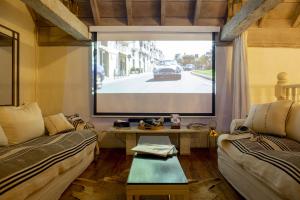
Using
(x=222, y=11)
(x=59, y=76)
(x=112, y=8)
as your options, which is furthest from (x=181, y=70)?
(x=59, y=76)

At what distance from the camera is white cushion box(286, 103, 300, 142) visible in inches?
109

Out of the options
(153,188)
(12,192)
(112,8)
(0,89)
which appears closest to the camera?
(12,192)

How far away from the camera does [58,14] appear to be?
3.38m

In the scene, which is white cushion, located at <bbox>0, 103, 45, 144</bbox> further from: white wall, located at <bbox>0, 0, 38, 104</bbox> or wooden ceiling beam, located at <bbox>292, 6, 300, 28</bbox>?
wooden ceiling beam, located at <bbox>292, 6, 300, 28</bbox>

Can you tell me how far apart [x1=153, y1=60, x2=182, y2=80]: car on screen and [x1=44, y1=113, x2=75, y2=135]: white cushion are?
194cm

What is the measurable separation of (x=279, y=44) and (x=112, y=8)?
3.01 m

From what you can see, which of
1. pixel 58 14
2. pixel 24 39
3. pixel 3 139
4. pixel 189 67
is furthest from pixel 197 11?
pixel 3 139

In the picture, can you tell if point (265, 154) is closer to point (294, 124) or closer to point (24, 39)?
point (294, 124)

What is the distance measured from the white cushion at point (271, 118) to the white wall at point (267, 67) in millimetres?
1835

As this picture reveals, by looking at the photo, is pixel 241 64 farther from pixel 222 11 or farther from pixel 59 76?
pixel 59 76

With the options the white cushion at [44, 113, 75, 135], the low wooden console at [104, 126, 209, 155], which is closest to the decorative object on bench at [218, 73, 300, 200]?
the low wooden console at [104, 126, 209, 155]

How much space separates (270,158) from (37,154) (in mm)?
1846

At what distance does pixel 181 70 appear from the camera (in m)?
5.02

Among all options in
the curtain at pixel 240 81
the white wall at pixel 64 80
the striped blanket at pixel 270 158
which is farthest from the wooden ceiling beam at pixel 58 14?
the curtain at pixel 240 81
